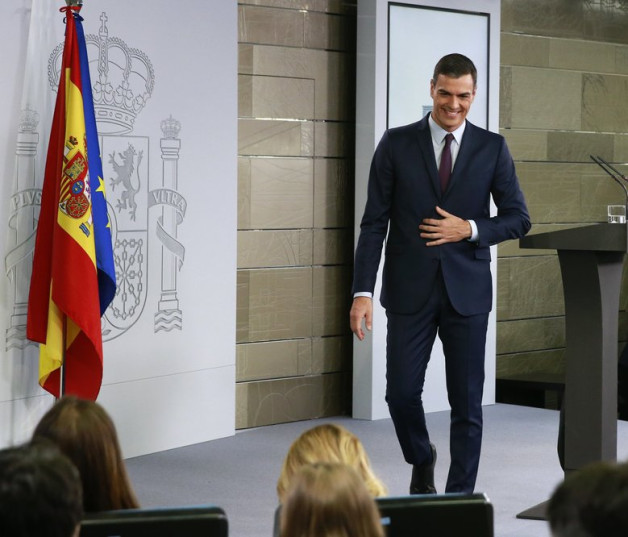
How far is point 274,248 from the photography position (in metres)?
6.35

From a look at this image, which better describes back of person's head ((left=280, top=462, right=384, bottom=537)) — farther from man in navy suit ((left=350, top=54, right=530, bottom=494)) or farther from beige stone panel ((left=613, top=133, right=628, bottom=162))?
beige stone panel ((left=613, top=133, right=628, bottom=162))

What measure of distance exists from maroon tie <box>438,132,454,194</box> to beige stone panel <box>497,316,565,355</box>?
3.23 m

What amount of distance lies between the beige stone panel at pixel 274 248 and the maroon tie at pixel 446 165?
2.11m

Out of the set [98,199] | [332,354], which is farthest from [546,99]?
[98,199]

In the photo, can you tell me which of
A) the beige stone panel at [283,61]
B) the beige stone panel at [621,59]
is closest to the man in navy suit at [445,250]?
the beige stone panel at [283,61]

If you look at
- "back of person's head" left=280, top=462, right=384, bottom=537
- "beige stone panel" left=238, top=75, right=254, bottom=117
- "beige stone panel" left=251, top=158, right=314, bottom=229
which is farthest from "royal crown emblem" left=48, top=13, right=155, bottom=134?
"back of person's head" left=280, top=462, right=384, bottom=537

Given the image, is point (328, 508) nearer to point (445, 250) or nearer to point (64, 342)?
point (445, 250)

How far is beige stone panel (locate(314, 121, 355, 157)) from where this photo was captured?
21.4 feet

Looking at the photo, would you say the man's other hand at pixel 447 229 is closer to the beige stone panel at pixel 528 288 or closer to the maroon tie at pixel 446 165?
the maroon tie at pixel 446 165

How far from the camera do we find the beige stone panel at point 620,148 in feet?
25.8

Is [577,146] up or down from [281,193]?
up

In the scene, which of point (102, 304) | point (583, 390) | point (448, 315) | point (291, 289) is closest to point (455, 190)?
point (448, 315)

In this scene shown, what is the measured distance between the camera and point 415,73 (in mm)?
6582

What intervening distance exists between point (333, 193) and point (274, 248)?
0.52 m
